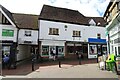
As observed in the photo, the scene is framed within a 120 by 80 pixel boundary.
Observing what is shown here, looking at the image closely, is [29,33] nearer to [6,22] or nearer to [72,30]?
[6,22]

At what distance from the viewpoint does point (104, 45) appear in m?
Answer: 31.8

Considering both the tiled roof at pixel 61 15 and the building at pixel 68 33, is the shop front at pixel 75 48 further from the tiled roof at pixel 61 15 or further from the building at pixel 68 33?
the tiled roof at pixel 61 15

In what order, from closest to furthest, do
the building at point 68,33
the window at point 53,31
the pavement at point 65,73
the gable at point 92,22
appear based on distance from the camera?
the pavement at point 65,73 < the building at point 68,33 < the window at point 53,31 < the gable at point 92,22

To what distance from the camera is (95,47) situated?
30719mm

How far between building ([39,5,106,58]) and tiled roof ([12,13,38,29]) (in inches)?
75.5

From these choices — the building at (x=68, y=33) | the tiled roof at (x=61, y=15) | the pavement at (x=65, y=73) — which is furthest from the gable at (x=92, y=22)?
the pavement at (x=65, y=73)

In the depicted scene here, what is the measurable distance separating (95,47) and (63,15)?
8.29m

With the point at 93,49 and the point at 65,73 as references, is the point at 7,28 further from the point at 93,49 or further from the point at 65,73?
the point at 93,49

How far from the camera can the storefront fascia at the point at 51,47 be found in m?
25.7

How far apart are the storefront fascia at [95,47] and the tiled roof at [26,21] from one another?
10.2 m

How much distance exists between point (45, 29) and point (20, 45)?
450 cm

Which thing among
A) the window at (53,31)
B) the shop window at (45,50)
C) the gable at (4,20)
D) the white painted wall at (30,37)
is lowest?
the shop window at (45,50)

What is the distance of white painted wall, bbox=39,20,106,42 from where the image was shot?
25.9m

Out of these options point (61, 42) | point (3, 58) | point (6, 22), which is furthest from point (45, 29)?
point (3, 58)
